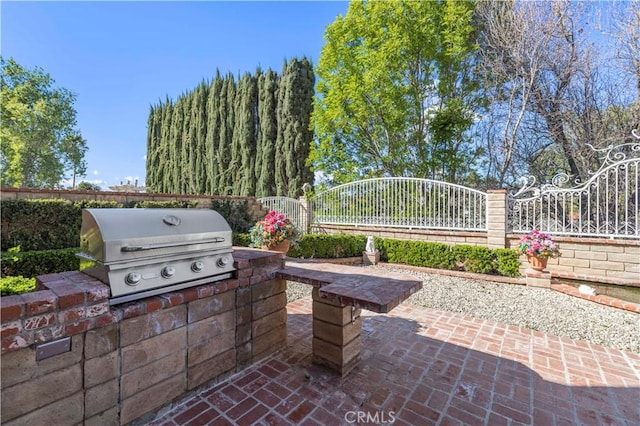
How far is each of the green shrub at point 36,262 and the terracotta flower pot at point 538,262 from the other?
8.64 m

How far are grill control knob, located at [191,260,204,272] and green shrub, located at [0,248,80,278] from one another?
4.23 metres

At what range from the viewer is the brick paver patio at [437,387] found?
198 cm

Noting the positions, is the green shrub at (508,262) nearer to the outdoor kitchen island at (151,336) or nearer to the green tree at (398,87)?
the green tree at (398,87)

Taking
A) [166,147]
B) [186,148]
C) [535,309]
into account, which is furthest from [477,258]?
[166,147]

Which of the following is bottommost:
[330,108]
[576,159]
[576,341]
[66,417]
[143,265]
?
[576,341]

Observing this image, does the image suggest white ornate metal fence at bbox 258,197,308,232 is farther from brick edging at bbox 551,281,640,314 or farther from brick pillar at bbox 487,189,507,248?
brick edging at bbox 551,281,640,314

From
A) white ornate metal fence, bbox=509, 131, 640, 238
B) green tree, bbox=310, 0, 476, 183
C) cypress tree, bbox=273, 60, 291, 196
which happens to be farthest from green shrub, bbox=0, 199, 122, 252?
white ornate metal fence, bbox=509, 131, 640, 238

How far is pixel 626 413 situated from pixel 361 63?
10.4 meters

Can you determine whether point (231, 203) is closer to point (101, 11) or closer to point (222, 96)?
point (101, 11)

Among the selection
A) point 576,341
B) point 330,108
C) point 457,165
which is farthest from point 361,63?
point 576,341

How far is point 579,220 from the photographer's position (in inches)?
228

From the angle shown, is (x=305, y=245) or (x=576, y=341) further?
(x=305, y=245)

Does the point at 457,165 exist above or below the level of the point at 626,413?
above

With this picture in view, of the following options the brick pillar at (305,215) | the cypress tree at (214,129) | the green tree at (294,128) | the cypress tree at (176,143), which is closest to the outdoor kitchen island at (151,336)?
the brick pillar at (305,215)
